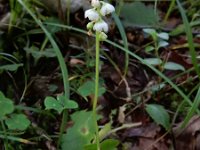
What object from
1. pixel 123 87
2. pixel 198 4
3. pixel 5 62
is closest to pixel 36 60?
pixel 5 62

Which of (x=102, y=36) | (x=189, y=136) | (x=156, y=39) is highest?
(x=102, y=36)

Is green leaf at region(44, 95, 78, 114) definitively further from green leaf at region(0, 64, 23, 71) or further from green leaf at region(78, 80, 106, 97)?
green leaf at region(0, 64, 23, 71)

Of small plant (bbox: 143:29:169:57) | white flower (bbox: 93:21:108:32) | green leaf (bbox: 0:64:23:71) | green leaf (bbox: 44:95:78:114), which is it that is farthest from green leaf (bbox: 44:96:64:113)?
small plant (bbox: 143:29:169:57)

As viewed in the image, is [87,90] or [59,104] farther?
[87,90]

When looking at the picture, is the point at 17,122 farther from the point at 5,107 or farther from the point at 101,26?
the point at 101,26

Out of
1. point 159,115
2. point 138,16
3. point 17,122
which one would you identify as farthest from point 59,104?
point 138,16
